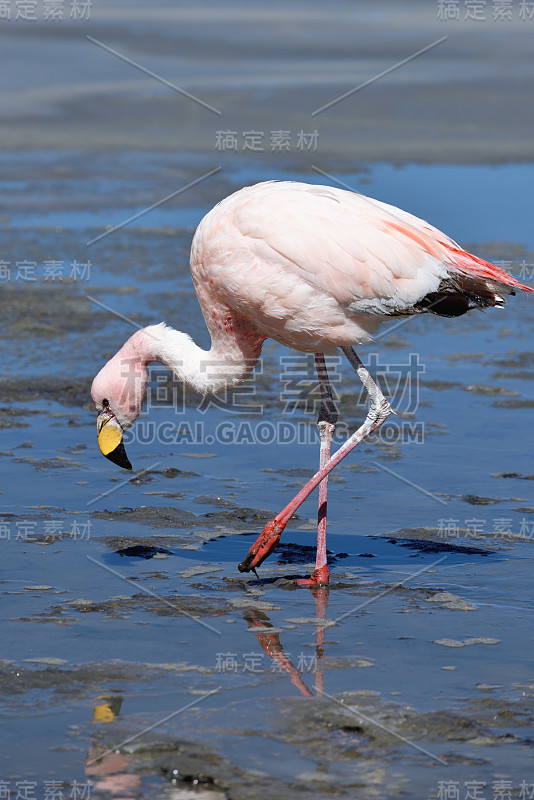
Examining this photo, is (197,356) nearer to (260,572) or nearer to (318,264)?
(318,264)

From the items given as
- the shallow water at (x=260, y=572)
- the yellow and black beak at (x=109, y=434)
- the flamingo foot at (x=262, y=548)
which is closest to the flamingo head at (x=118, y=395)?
the yellow and black beak at (x=109, y=434)

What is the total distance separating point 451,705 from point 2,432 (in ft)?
14.4

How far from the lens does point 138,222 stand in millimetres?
13922

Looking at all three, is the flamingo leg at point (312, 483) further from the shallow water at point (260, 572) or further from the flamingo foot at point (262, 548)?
the shallow water at point (260, 572)

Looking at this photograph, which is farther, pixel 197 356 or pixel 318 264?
pixel 197 356

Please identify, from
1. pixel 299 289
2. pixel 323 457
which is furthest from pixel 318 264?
pixel 323 457

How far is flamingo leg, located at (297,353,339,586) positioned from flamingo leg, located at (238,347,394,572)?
0.26 ft

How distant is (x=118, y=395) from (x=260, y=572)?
1.23m

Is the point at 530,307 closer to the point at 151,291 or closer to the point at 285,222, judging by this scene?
the point at 151,291

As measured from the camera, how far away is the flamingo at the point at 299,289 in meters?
6.24

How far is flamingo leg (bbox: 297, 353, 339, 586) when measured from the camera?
6.10 m

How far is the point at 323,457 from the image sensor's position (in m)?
6.74

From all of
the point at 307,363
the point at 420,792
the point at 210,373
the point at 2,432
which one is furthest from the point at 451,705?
the point at 307,363

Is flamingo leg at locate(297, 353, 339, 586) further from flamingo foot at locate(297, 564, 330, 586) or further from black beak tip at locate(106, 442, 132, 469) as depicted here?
black beak tip at locate(106, 442, 132, 469)
